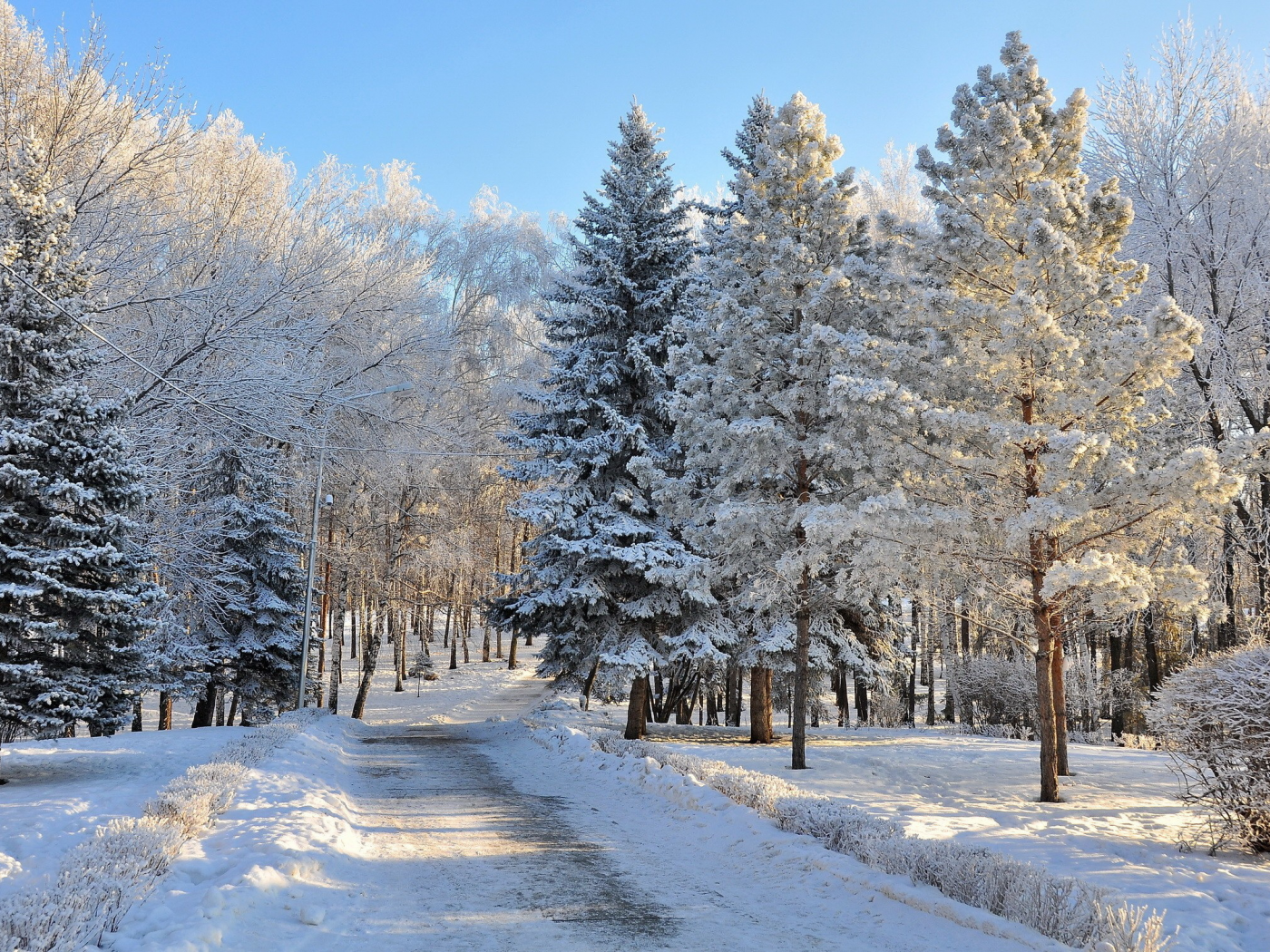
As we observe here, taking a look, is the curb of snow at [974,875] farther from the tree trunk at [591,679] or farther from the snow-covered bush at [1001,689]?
the snow-covered bush at [1001,689]

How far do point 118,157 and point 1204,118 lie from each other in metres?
21.7

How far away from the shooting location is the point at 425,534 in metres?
31.6

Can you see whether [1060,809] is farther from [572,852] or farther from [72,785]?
[72,785]

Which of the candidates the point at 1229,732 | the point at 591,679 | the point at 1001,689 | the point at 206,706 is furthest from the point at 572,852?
the point at 1001,689

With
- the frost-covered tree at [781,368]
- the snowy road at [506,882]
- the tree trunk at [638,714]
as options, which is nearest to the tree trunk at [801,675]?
the frost-covered tree at [781,368]

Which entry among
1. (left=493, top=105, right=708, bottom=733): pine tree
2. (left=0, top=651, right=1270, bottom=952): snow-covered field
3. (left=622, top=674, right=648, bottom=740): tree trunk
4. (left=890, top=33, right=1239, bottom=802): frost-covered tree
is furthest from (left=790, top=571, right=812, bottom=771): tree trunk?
(left=622, top=674, right=648, bottom=740): tree trunk

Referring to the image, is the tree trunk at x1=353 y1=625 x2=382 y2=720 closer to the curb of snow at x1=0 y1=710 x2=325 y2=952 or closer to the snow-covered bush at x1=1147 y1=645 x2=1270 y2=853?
the curb of snow at x1=0 y1=710 x2=325 y2=952

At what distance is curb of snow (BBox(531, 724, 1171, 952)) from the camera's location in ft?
15.8

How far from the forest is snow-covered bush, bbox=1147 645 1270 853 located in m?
0.04

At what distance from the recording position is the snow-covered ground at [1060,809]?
20.4 ft

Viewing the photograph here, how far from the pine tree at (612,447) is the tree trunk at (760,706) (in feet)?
6.72

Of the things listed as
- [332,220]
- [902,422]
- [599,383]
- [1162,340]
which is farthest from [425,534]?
[1162,340]

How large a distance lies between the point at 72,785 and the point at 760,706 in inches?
501

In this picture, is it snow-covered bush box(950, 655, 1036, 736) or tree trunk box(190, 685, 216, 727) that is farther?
snow-covered bush box(950, 655, 1036, 736)
